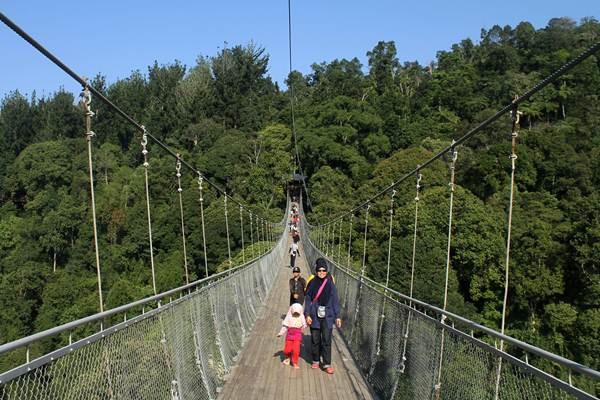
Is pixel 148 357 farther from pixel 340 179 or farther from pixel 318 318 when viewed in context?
pixel 340 179

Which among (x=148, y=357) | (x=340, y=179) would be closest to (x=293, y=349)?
(x=148, y=357)

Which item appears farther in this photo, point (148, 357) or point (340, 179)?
point (340, 179)

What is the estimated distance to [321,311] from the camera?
553cm

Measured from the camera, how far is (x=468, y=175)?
37.8 metres

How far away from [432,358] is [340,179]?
1719 inches

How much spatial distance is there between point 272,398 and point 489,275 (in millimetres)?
27038

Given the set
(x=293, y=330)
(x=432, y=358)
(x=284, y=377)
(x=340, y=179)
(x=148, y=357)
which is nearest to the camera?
(x=148, y=357)

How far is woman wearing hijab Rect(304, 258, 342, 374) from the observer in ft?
18.1

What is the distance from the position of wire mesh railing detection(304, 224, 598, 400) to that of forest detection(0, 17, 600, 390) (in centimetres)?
834

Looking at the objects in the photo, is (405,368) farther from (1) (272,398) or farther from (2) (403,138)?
(2) (403,138)

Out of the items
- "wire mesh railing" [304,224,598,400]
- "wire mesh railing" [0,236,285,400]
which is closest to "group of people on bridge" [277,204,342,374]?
"wire mesh railing" [304,224,598,400]

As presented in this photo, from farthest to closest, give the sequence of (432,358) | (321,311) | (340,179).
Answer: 1. (340,179)
2. (321,311)
3. (432,358)

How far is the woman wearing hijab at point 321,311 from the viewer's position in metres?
5.51

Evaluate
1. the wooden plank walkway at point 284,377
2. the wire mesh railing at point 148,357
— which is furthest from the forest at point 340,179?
the wire mesh railing at point 148,357
